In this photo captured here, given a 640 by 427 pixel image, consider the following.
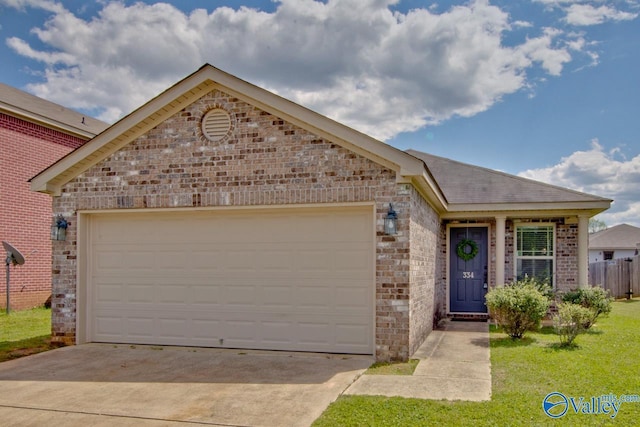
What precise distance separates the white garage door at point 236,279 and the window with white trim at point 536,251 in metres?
6.11

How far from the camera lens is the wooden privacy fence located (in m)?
19.8

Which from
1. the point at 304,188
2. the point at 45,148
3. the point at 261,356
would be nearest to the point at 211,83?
the point at 304,188

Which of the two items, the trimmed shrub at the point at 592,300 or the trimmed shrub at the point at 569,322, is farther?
the trimmed shrub at the point at 592,300

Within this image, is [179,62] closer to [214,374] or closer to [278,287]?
[278,287]

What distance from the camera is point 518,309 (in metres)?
9.21

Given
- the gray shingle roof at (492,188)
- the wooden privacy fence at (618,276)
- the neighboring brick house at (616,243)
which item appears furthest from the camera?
the neighboring brick house at (616,243)

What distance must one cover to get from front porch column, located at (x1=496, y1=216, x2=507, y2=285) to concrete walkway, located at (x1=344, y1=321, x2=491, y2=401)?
2836 mm

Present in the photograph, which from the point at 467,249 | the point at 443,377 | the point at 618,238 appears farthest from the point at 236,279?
the point at 618,238

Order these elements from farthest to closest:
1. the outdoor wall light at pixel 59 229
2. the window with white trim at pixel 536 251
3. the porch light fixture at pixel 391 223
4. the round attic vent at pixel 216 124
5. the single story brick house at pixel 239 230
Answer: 1. the window with white trim at pixel 536 251
2. the outdoor wall light at pixel 59 229
3. the round attic vent at pixel 216 124
4. the single story brick house at pixel 239 230
5. the porch light fixture at pixel 391 223

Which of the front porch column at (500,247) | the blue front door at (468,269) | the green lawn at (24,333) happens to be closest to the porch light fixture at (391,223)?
the front porch column at (500,247)

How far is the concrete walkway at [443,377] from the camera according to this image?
596 cm

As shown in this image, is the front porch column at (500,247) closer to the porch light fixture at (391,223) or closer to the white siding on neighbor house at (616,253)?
the porch light fixture at (391,223)

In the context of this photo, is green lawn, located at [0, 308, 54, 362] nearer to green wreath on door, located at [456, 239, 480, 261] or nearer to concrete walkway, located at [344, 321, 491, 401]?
concrete walkway, located at [344, 321, 491, 401]

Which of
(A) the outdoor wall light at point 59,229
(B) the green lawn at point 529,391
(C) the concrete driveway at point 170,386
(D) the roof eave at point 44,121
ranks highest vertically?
(D) the roof eave at point 44,121
